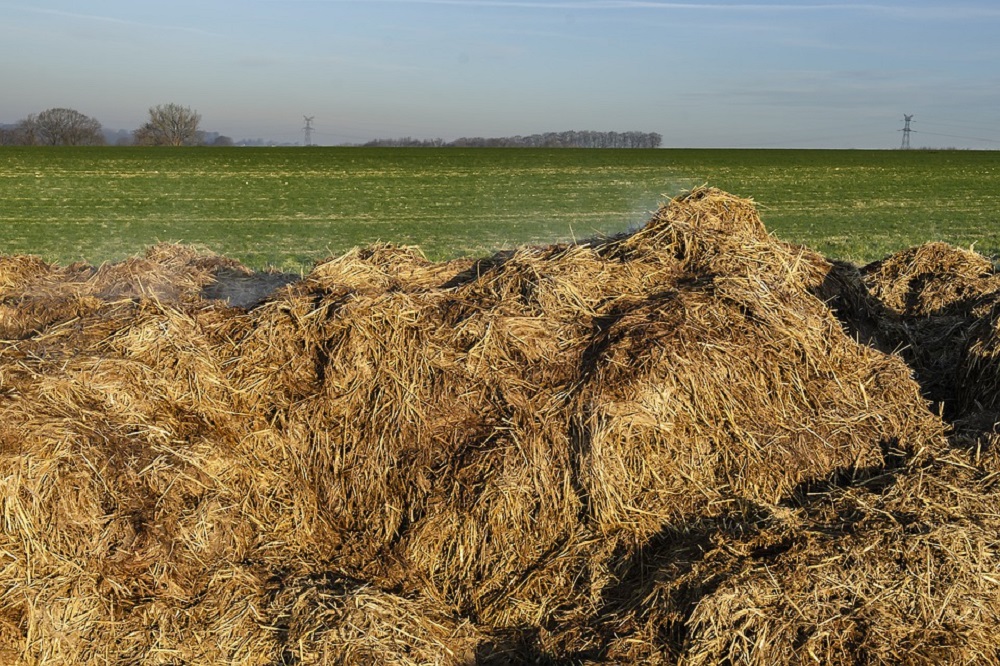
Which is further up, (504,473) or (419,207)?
(419,207)

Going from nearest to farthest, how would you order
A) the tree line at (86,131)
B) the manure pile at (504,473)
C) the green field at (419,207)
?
1. the manure pile at (504,473)
2. the green field at (419,207)
3. the tree line at (86,131)

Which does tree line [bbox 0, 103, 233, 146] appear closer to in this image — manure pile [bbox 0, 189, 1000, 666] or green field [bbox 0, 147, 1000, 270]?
green field [bbox 0, 147, 1000, 270]

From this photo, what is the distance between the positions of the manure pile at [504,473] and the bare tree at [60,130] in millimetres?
119147

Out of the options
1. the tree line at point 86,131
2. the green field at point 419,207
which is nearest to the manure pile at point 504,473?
the green field at point 419,207

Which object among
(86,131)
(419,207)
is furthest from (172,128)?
(419,207)

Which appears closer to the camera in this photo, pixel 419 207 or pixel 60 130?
pixel 419 207

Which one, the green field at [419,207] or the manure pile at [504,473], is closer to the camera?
the manure pile at [504,473]

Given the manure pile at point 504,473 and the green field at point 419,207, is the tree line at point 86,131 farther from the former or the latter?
the manure pile at point 504,473

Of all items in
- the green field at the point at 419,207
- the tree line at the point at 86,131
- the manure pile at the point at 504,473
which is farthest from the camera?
the tree line at the point at 86,131

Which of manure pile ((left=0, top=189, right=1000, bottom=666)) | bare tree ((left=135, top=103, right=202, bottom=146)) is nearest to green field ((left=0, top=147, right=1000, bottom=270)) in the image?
A: manure pile ((left=0, top=189, right=1000, bottom=666))

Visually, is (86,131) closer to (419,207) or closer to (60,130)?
(60,130)

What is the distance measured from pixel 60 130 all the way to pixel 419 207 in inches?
4068

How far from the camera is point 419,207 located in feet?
90.5

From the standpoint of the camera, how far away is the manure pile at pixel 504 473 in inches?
141
